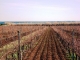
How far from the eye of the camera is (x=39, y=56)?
17.1 meters

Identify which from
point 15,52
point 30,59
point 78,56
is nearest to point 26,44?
point 15,52

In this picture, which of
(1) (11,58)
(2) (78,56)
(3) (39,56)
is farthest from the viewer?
(3) (39,56)

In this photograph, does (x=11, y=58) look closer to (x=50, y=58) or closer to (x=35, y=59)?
(x=35, y=59)

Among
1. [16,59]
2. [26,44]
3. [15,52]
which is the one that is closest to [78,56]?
[16,59]

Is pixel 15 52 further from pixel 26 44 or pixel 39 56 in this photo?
pixel 26 44

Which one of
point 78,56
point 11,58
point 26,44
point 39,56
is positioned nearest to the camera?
point 78,56

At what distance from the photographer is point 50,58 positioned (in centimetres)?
1614

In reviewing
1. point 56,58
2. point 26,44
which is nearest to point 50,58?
point 56,58

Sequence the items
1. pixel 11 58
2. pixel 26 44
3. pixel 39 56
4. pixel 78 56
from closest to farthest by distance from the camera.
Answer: pixel 78 56
pixel 11 58
pixel 39 56
pixel 26 44

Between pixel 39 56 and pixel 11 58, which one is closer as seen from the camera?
pixel 11 58

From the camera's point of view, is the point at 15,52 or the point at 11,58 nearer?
the point at 11,58

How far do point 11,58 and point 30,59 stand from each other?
1.56 meters

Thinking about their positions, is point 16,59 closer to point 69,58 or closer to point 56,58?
point 56,58

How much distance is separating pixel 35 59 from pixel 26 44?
25.0ft
